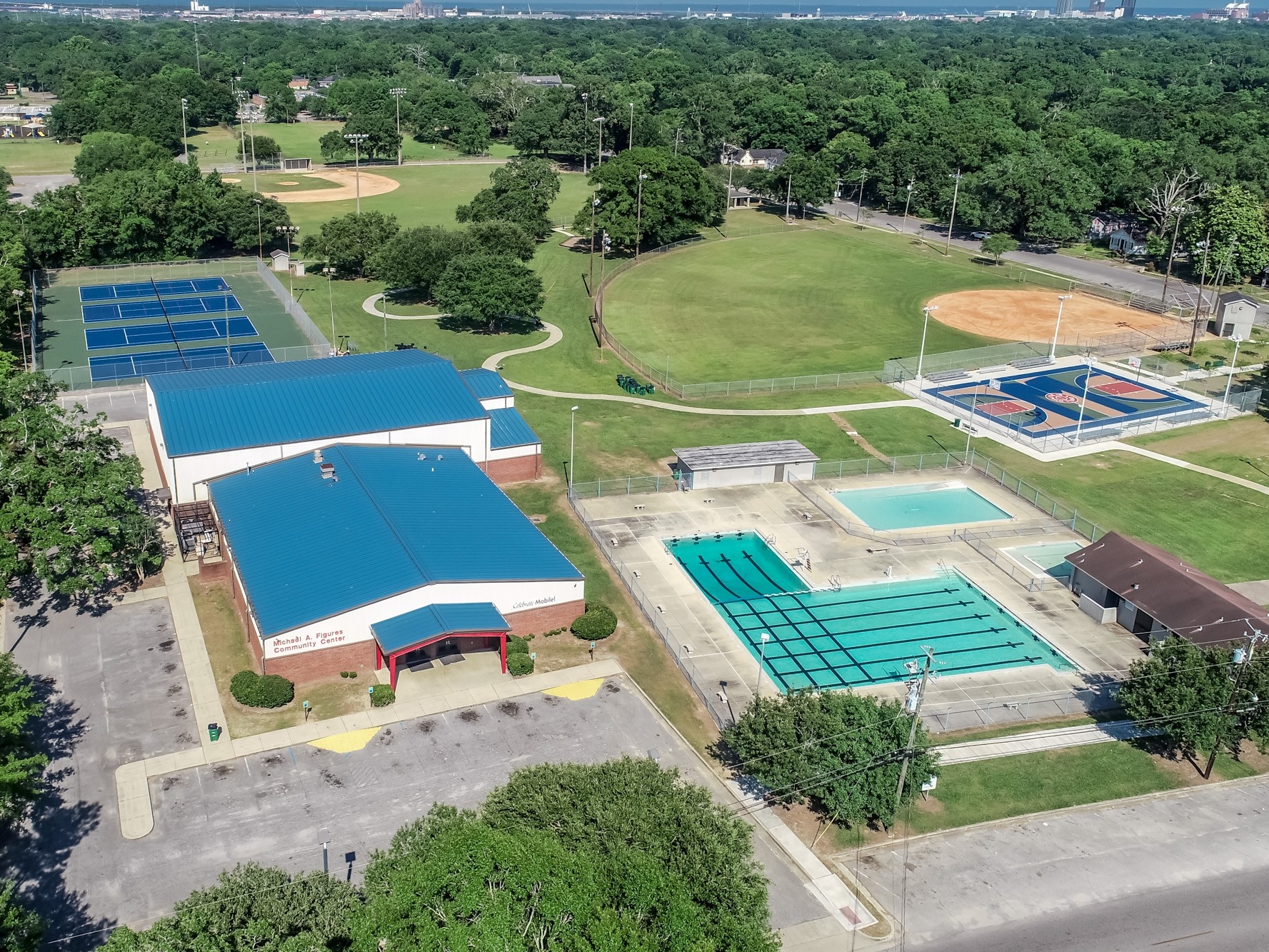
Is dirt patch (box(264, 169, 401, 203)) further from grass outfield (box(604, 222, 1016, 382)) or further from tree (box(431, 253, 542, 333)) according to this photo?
tree (box(431, 253, 542, 333))

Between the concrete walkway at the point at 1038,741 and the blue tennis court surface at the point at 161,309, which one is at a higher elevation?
the blue tennis court surface at the point at 161,309

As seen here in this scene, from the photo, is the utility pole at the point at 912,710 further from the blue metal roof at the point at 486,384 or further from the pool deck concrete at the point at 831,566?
the blue metal roof at the point at 486,384

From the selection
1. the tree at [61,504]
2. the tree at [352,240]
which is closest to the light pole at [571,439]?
the tree at [61,504]

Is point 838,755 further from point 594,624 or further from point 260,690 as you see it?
point 260,690

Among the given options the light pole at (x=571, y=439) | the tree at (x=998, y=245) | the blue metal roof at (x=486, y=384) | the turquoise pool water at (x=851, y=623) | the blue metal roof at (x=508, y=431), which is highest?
the tree at (x=998, y=245)

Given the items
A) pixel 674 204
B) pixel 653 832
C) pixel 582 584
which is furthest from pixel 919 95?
pixel 653 832

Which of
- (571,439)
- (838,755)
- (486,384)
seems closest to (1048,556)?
(838,755)
